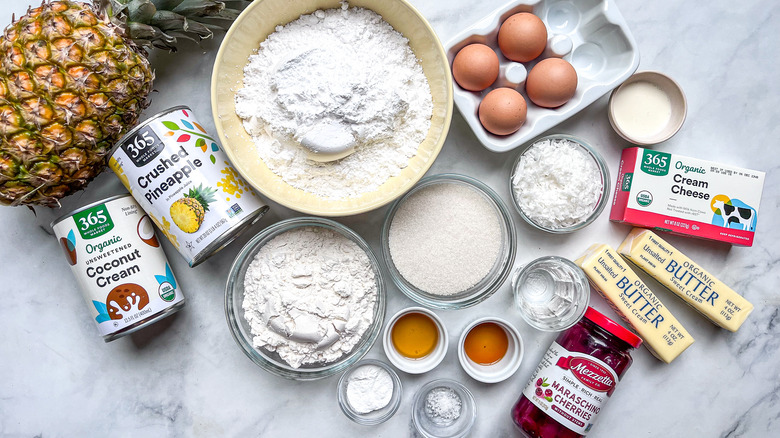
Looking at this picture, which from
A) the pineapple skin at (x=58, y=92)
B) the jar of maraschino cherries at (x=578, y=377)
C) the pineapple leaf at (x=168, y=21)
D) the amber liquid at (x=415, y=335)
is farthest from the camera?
the amber liquid at (x=415, y=335)

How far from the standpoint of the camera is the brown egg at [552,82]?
1266mm

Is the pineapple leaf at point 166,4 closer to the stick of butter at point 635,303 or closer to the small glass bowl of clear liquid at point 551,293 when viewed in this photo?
the small glass bowl of clear liquid at point 551,293

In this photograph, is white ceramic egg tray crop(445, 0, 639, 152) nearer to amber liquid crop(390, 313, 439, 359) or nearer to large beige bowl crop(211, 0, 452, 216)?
large beige bowl crop(211, 0, 452, 216)

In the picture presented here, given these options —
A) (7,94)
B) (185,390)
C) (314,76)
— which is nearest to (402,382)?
(185,390)

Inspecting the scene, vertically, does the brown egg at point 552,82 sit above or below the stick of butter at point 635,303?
above

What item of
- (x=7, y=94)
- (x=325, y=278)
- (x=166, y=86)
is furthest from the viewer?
(x=166, y=86)

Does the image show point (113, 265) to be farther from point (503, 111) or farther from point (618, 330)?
point (618, 330)

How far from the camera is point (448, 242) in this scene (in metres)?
1.34

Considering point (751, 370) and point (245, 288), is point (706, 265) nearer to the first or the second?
point (751, 370)

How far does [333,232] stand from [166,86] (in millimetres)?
683

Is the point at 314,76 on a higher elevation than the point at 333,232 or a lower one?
higher

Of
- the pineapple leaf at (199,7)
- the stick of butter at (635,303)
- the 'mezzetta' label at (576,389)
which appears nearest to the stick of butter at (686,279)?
the stick of butter at (635,303)

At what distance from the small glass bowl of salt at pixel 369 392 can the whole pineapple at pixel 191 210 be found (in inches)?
23.7

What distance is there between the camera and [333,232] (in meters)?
1.34
